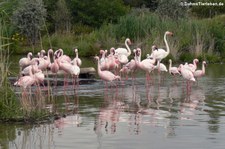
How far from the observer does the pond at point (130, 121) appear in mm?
9773

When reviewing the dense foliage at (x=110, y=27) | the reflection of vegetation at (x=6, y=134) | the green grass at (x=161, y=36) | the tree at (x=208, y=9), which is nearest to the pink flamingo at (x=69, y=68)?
the reflection of vegetation at (x=6, y=134)

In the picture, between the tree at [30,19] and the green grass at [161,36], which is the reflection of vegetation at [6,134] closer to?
the green grass at [161,36]

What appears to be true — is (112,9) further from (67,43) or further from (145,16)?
(145,16)

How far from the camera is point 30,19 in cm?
3925

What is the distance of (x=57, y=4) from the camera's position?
4431 cm

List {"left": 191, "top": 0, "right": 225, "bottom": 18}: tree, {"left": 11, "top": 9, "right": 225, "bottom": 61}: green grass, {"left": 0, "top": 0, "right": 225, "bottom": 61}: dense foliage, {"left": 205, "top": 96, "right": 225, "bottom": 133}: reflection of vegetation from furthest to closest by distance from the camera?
{"left": 191, "top": 0, "right": 225, "bottom": 18}: tree → {"left": 0, "top": 0, "right": 225, "bottom": 61}: dense foliage → {"left": 11, "top": 9, "right": 225, "bottom": 61}: green grass → {"left": 205, "top": 96, "right": 225, "bottom": 133}: reflection of vegetation

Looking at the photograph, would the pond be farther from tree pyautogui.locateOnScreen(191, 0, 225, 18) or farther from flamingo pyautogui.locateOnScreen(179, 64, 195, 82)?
tree pyautogui.locateOnScreen(191, 0, 225, 18)

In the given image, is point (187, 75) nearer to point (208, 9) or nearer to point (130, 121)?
point (130, 121)

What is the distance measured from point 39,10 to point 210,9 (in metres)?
17.5

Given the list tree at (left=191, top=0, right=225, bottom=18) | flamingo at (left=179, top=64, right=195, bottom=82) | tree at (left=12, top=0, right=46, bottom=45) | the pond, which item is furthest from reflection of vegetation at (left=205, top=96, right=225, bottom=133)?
tree at (left=191, top=0, right=225, bottom=18)

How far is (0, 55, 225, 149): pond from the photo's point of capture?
9773mm

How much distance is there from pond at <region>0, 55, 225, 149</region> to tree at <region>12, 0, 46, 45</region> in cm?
2185

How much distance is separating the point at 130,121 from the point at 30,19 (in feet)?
93.2

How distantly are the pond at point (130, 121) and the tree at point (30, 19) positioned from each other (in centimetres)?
2185
